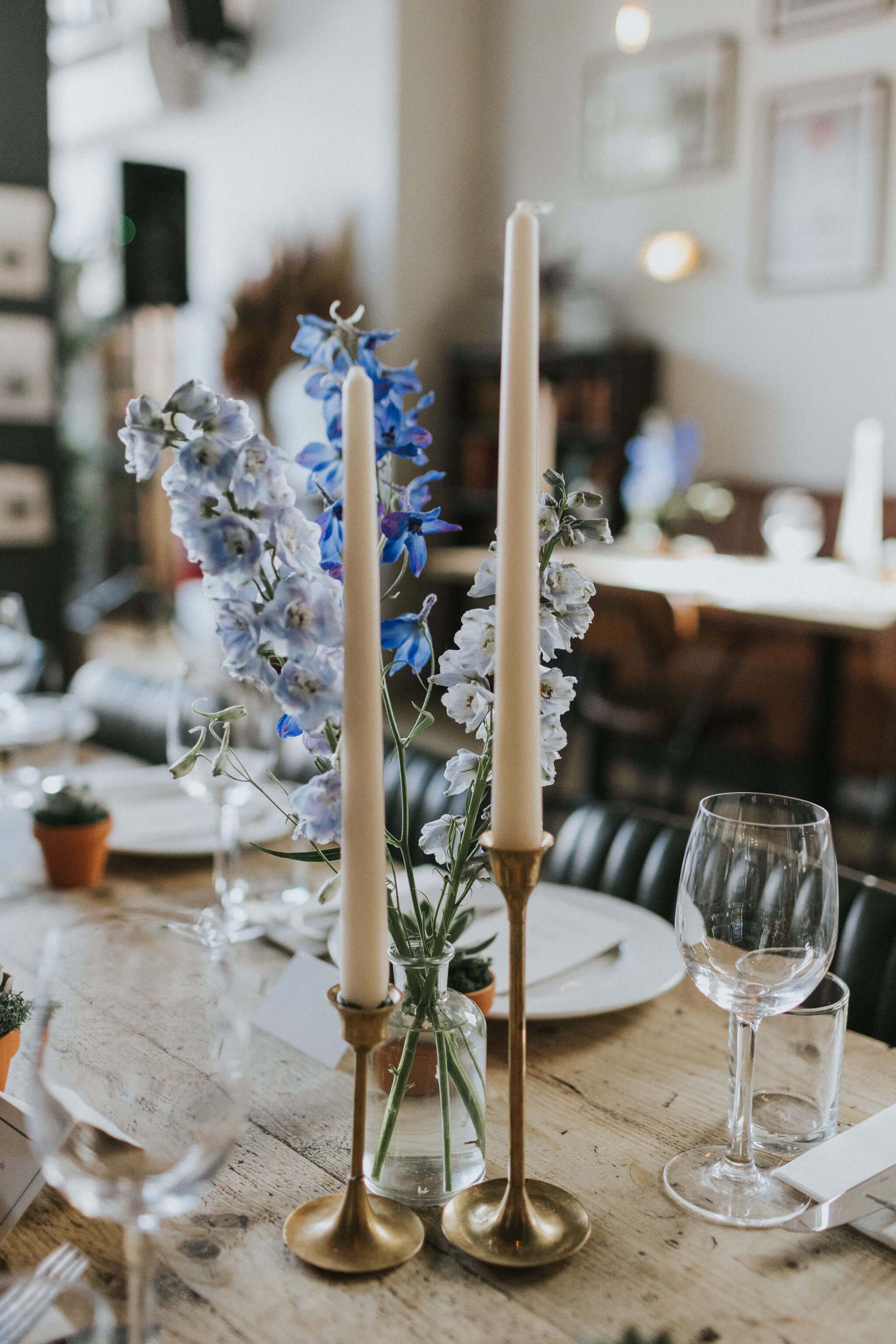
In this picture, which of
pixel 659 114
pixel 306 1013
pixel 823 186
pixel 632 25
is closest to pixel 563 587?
pixel 306 1013

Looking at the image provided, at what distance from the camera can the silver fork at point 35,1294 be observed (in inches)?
22.9

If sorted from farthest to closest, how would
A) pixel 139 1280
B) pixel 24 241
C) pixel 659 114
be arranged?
pixel 659 114 < pixel 24 241 < pixel 139 1280

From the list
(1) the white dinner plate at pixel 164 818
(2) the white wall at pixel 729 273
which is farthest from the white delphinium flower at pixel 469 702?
(2) the white wall at pixel 729 273

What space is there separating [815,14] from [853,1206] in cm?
508

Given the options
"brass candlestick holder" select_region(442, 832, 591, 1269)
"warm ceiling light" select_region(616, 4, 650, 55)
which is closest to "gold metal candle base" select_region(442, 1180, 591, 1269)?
"brass candlestick holder" select_region(442, 832, 591, 1269)

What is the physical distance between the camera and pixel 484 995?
2.92 ft

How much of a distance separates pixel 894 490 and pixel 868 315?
0.69m

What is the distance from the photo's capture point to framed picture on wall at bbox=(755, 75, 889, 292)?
467cm

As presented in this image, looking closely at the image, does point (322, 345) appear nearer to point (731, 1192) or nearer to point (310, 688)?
point (310, 688)

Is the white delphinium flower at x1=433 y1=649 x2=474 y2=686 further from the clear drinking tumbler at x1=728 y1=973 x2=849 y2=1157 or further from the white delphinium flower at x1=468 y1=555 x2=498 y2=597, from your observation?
the clear drinking tumbler at x1=728 y1=973 x2=849 y2=1157

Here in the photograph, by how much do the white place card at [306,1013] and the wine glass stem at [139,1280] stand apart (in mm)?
361

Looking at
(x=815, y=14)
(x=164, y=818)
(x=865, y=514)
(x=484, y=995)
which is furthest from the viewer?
(x=815, y=14)

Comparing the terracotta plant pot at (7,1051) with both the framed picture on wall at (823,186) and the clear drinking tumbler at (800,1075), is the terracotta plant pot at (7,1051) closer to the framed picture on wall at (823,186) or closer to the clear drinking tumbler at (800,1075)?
the clear drinking tumbler at (800,1075)

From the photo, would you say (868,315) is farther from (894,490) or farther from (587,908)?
(587,908)
